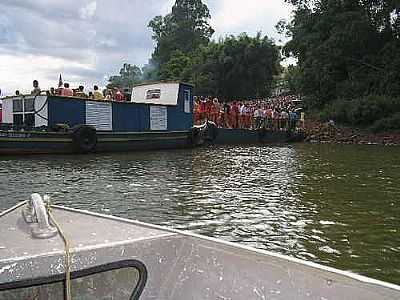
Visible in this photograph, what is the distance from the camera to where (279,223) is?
6672 mm

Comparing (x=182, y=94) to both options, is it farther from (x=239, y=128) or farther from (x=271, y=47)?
(x=271, y=47)

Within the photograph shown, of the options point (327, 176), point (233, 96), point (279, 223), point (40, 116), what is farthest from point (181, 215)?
point (233, 96)

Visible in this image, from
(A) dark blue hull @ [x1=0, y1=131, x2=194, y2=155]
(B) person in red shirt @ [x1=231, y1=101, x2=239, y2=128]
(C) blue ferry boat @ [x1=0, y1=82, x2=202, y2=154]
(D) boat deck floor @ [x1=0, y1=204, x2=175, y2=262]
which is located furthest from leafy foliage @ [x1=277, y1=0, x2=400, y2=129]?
(D) boat deck floor @ [x1=0, y1=204, x2=175, y2=262]

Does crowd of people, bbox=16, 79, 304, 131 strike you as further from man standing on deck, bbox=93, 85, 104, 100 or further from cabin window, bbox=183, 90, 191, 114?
cabin window, bbox=183, 90, 191, 114

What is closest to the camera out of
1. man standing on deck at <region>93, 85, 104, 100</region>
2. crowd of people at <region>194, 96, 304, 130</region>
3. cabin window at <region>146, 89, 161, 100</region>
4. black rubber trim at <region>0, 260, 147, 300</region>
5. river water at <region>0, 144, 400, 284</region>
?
black rubber trim at <region>0, 260, 147, 300</region>

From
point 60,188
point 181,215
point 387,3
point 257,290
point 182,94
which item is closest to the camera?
point 257,290

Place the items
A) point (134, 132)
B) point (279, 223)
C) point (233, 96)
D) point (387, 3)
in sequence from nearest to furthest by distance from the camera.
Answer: point (279, 223) < point (134, 132) < point (387, 3) < point (233, 96)

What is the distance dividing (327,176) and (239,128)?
49.2 ft

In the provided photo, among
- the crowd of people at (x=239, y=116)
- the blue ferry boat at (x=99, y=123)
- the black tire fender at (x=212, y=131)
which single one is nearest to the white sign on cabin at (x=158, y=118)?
the blue ferry boat at (x=99, y=123)

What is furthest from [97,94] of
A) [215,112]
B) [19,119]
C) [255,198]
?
[255,198]

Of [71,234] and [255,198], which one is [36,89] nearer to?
[255,198]

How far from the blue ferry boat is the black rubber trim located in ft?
45.6

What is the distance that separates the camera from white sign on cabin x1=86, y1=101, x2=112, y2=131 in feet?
59.2

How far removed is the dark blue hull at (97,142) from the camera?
1575 cm
